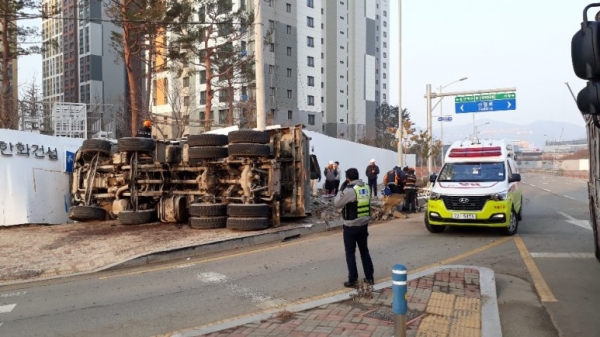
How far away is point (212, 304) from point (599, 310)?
4767 mm

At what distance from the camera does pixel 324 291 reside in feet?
22.8

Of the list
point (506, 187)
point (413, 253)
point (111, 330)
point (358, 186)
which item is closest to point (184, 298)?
point (111, 330)

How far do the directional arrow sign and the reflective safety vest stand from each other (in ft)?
85.7

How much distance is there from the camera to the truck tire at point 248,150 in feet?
39.1

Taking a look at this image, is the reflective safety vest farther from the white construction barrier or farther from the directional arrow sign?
the directional arrow sign

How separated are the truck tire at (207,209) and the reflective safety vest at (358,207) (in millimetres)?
5820

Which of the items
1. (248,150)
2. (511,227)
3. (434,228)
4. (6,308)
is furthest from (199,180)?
(511,227)

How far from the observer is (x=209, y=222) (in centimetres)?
1206

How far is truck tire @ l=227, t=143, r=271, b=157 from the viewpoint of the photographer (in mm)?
11914

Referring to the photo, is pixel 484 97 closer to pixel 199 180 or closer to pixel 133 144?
pixel 199 180

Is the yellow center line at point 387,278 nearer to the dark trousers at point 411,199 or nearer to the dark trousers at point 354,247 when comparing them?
the dark trousers at point 354,247

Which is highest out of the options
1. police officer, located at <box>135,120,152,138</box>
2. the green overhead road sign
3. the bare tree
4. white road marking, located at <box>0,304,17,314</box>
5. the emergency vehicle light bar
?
the bare tree

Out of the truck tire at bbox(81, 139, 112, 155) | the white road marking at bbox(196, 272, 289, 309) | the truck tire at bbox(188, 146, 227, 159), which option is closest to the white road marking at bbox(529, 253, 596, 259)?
the white road marking at bbox(196, 272, 289, 309)

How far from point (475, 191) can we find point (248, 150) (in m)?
5.31
